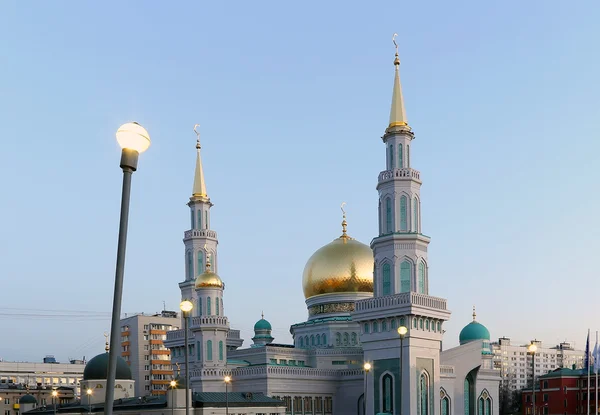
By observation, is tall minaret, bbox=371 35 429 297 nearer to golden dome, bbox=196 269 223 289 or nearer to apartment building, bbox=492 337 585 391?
golden dome, bbox=196 269 223 289

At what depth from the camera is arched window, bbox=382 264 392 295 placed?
59.0 m

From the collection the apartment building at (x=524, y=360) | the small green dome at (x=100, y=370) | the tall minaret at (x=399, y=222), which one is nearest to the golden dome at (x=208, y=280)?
the small green dome at (x=100, y=370)

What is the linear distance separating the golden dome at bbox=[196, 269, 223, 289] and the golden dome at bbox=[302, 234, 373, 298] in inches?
430

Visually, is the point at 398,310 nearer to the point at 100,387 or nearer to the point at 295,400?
the point at 295,400

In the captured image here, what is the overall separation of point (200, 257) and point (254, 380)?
1378cm

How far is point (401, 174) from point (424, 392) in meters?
15.4

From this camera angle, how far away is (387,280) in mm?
59219

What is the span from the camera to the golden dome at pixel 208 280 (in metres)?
67.8

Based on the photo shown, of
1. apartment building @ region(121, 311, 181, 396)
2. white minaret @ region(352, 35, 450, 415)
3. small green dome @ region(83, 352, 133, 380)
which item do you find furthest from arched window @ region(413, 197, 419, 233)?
apartment building @ region(121, 311, 181, 396)

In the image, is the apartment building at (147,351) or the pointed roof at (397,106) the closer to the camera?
the pointed roof at (397,106)

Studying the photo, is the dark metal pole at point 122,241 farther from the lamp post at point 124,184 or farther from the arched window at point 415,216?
the arched window at point 415,216

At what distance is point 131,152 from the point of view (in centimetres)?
874

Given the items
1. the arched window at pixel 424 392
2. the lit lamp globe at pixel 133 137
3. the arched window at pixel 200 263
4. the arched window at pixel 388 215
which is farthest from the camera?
the arched window at pixel 200 263

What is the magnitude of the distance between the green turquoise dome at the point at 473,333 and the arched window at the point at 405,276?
75.6 feet
